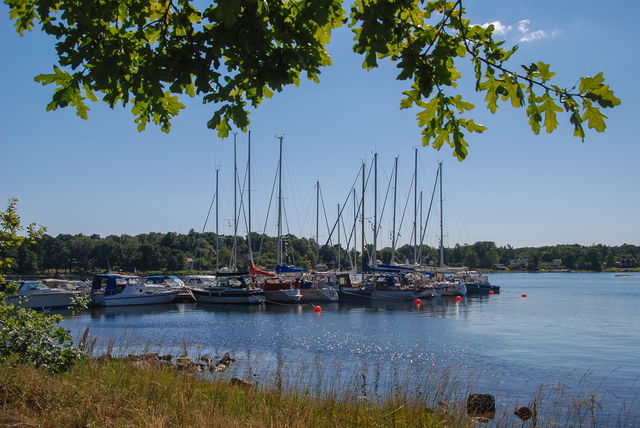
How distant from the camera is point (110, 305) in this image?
177 ft

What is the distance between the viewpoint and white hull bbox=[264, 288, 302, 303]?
55875mm

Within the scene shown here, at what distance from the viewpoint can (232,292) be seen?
2175 inches

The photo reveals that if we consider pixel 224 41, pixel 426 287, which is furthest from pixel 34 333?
pixel 426 287

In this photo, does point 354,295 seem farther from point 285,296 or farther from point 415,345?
point 415,345

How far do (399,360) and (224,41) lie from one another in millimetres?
21696

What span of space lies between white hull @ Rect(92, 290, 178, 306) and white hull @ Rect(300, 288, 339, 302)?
13939 millimetres

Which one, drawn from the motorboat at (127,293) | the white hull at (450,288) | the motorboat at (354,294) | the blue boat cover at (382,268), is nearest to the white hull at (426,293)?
the blue boat cover at (382,268)

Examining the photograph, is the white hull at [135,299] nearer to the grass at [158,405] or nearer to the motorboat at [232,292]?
the motorboat at [232,292]

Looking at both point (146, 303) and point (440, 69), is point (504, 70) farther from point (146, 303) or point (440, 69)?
point (146, 303)

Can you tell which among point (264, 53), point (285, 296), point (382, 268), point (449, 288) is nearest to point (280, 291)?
point (285, 296)

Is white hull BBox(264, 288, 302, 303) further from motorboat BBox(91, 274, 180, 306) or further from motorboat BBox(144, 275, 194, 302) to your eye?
motorboat BBox(91, 274, 180, 306)

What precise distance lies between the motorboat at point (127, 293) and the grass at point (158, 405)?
145 ft

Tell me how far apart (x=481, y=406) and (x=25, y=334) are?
11125 millimetres

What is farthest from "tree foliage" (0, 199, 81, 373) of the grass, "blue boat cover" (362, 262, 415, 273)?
"blue boat cover" (362, 262, 415, 273)
